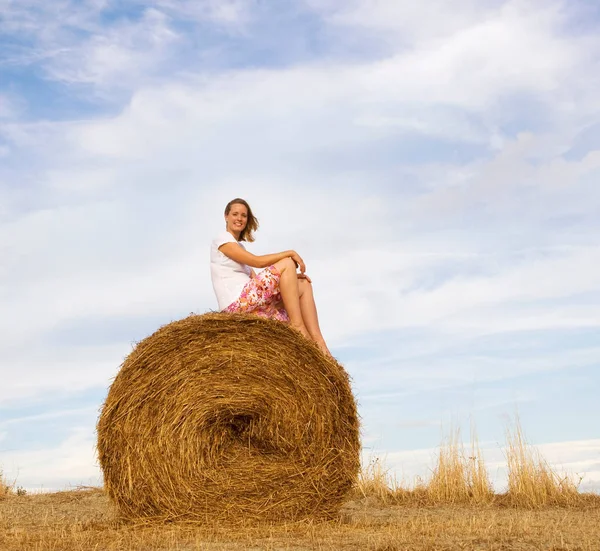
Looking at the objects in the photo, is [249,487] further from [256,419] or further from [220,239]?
[220,239]

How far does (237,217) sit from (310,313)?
1.21 m

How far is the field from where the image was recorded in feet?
19.3

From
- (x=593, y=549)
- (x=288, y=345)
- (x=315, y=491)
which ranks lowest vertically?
(x=593, y=549)

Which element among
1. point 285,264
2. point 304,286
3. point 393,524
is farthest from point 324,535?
point 285,264

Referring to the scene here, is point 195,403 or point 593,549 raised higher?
point 195,403

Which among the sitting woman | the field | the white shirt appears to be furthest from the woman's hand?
the field

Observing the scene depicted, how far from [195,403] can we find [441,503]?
414 cm

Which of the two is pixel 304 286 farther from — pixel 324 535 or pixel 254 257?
pixel 324 535

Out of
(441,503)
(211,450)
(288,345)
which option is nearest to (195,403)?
(211,450)

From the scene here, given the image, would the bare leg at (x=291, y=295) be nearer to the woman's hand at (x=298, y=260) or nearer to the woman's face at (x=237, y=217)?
the woman's hand at (x=298, y=260)

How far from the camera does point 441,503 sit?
386 inches

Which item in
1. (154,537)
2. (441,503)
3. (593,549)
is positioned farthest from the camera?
(441,503)

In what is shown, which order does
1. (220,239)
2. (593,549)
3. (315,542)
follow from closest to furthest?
(593,549), (315,542), (220,239)

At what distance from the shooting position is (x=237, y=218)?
25.6 feet
